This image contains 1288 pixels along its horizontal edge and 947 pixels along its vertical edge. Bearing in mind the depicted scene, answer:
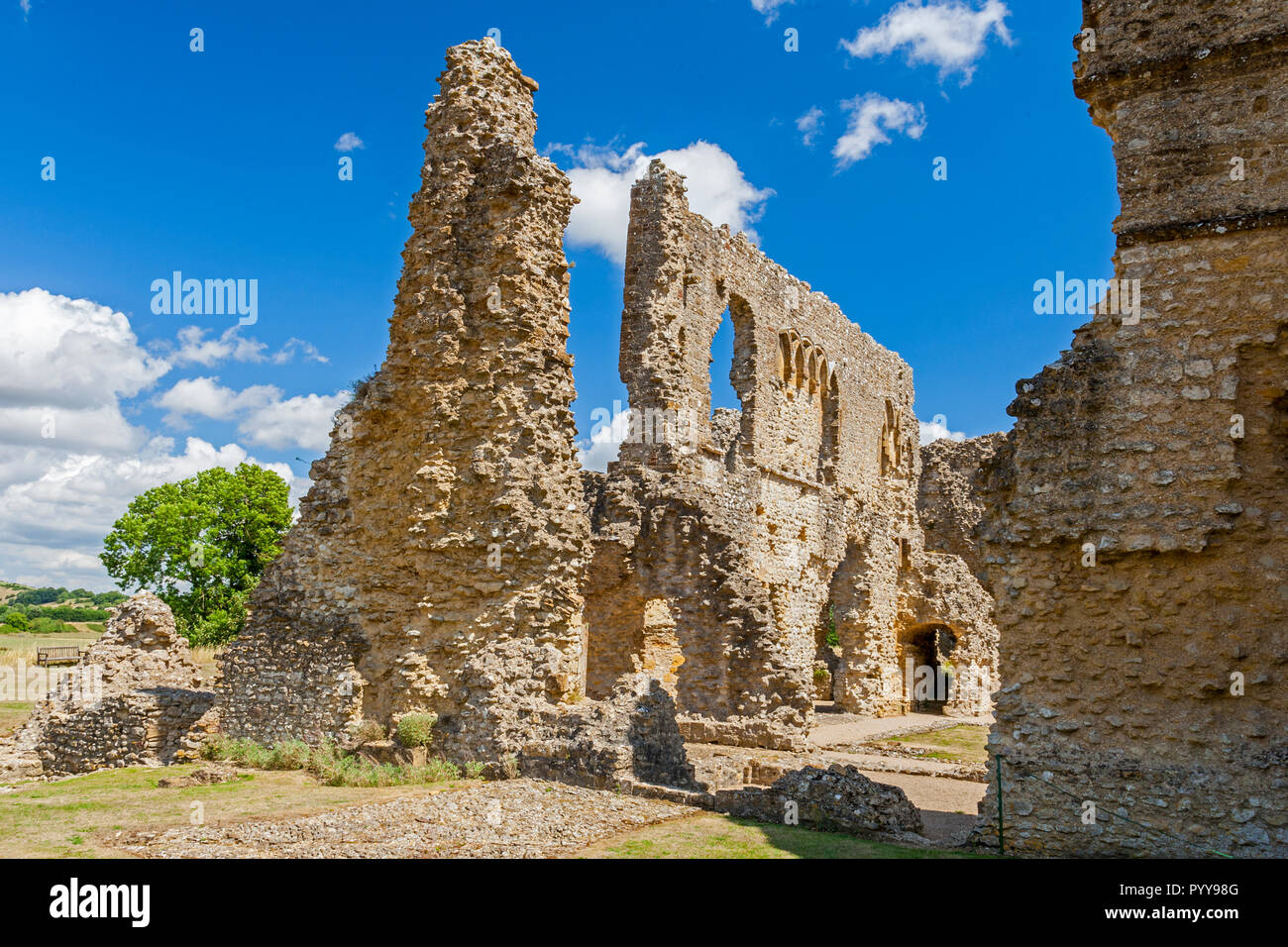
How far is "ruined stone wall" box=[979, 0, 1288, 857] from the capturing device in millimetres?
7078

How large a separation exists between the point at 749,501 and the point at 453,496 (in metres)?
11.3

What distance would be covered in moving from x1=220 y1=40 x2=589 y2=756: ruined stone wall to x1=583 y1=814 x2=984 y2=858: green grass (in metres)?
2.95

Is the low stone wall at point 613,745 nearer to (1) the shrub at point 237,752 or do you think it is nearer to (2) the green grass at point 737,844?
(2) the green grass at point 737,844

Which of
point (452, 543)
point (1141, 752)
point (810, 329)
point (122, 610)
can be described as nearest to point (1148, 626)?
point (1141, 752)

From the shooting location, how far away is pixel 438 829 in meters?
7.41

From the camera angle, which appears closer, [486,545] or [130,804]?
[130,804]

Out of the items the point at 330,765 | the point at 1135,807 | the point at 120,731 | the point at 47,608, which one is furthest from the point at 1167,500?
the point at 47,608

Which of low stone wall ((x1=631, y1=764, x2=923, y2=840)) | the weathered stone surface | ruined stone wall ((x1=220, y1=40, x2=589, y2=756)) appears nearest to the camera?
low stone wall ((x1=631, y1=764, x2=923, y2=840))

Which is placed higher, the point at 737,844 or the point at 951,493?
the point at 951,493

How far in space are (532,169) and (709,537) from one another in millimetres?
7037

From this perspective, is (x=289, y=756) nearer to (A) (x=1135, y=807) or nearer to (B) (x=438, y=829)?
(B) (x=438, y=829)

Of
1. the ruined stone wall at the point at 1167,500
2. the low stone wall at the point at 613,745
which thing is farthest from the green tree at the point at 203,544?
the ruined stone wall at the point at 1167,500

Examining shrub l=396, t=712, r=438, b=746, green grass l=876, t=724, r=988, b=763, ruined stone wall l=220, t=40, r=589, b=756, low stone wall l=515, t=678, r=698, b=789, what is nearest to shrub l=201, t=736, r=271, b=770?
ruined stone wall l=220, t=40, r=589, b=756

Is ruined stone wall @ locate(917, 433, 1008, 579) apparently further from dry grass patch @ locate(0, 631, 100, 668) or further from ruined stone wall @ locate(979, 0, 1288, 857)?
dry grass patch @ locate(0, 631, 100, 668)
